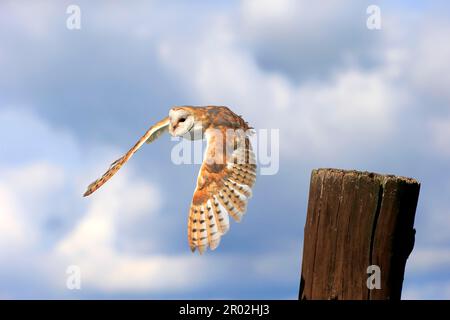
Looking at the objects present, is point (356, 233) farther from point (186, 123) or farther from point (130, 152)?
point (130, 152)

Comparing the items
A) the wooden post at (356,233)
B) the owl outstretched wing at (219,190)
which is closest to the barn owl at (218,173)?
the owl outstretched wing at (219,190)

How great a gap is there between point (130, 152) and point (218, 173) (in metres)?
2.10

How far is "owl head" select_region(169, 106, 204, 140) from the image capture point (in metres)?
8.10

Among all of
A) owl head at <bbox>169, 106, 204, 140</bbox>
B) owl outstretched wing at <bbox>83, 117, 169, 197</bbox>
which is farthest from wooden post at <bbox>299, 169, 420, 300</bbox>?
owl outstretched wing at <bbox>83, 117, 169, 197</bbox>

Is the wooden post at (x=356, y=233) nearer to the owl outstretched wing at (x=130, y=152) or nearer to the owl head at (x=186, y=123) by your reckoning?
the owl head at (x=186, y=123)

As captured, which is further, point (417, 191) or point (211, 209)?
point (211, 209)

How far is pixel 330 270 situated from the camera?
515 centimetres
